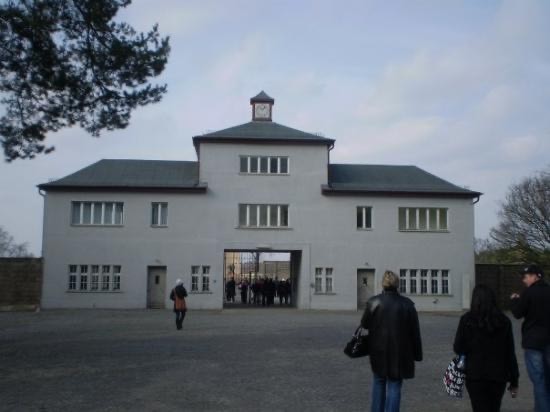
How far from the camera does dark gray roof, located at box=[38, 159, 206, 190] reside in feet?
117

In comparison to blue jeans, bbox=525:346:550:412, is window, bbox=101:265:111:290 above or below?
above

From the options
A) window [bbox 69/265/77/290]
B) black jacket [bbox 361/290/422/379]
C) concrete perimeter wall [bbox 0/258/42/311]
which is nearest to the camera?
black jacket [bbox 361/290/422/379]

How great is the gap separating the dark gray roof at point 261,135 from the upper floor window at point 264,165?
3.33ft

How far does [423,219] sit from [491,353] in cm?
3163

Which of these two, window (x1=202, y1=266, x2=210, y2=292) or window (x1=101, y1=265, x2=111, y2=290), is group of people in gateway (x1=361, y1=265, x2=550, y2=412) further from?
window (x1=101, y1=265, x2=111, y2=290)

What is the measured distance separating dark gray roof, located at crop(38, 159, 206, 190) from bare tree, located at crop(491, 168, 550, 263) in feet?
77.3

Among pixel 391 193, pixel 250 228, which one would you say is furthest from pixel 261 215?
pixel 391 193

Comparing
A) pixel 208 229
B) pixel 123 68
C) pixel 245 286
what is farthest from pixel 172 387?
pixel 245 286

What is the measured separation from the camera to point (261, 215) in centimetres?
3638

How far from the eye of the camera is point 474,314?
21.3ft

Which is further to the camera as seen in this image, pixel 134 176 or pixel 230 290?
pixel 230 290

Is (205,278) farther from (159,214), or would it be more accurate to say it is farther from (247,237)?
(159,214)

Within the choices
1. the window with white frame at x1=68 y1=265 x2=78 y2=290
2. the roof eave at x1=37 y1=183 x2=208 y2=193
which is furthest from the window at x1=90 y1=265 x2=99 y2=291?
the roof eave at x1=37 y1=183 x2=208 y2=193

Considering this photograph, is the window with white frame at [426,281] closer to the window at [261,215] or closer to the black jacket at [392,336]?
the window at [261,215]
